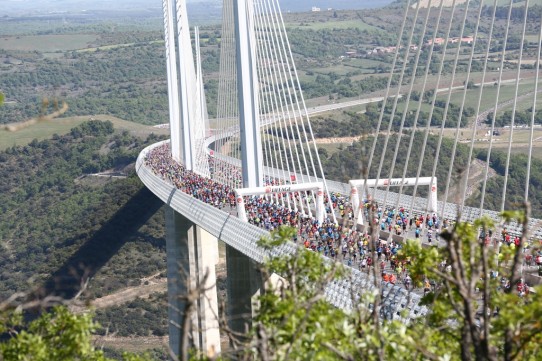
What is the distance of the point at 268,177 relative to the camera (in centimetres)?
5109

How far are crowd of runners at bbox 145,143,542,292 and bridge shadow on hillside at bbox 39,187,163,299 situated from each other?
583 centimetres

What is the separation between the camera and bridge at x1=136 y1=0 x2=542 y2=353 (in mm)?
20766

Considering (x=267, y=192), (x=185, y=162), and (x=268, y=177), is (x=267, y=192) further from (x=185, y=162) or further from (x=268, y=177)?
(x=185, y=162)

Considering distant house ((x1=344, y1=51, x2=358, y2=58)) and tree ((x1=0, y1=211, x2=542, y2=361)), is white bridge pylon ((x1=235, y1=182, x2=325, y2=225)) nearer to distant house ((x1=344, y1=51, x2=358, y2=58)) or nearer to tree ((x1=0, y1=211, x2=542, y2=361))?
tree ((x1=0, y1=211, x2=542, y2=361))

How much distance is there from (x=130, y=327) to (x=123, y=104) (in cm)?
8090

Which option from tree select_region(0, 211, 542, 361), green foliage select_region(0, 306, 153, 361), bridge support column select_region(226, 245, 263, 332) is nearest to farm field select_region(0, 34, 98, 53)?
bridge support column select_region(226, 245, 263, 332)

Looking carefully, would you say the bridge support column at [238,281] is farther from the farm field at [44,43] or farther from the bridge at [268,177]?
the farm field at [44,43]

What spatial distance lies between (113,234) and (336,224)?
33.0 meters

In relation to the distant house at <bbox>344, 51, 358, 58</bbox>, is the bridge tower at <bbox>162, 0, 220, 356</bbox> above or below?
above

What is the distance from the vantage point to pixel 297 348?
9.87 meters

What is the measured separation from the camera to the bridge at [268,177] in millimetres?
20766

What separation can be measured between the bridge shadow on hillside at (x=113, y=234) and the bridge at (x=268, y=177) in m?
2.15

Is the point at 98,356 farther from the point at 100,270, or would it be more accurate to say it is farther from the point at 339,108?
the point at 339,108

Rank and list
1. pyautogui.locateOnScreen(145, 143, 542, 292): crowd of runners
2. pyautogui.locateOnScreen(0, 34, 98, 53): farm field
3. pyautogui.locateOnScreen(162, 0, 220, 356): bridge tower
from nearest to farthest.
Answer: pyautogui.locateOnScreen(145, 143, 542, 292): crowd of runners → pyautogui.locateOnScreen(162, 0, 220, 356): bridge tower → pyautogui.locateOnScreen(0, 34, 98, 53): farm field
